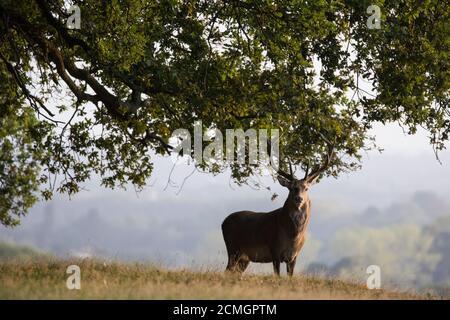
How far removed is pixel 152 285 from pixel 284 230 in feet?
22.0

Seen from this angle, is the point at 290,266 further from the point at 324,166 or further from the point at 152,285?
the point at 152,285

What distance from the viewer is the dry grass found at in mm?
13375

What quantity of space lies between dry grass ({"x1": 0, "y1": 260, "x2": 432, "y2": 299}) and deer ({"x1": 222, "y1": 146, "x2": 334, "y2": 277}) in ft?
5.82

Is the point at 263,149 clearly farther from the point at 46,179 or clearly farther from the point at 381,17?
the point at 46,179

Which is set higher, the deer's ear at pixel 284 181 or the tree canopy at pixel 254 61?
the tree canopy at pixel 254 61

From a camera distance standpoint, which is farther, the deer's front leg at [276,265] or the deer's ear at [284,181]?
the deer's ear at [284,181]

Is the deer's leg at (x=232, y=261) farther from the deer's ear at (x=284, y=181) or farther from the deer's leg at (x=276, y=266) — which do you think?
the deer's ear at (x=284, y=181)

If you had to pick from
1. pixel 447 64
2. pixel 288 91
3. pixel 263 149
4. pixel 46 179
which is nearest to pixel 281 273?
pixel 263 149

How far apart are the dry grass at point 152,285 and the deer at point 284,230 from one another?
1.77 m

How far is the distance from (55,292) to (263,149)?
7.96 metres

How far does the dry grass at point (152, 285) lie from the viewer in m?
13.4

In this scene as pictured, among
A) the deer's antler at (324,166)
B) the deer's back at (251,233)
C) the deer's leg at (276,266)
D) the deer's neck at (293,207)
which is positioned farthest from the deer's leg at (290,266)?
the deer's antler at (324,166)

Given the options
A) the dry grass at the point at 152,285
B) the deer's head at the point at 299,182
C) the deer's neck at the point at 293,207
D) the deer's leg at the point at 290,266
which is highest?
the deer's head at the point at 299,182

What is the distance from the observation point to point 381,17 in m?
18.9
